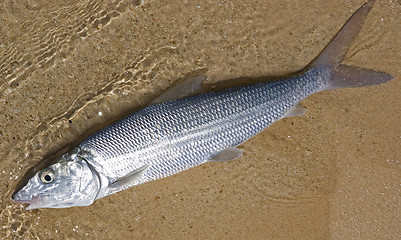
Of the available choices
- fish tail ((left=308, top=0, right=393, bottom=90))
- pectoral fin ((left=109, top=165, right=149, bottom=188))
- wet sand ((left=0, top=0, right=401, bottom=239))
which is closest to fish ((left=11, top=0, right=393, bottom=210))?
pectoral fin ((left=109, top=165, right=149, bottom=188))

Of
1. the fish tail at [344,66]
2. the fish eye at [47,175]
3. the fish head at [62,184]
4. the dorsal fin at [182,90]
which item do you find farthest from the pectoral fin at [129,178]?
the fish tail at [344,66]

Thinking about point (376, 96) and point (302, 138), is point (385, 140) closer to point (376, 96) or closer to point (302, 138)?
point (376, 96)

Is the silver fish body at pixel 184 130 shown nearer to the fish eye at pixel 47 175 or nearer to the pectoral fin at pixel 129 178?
the pectoral fin at pixel 129 178

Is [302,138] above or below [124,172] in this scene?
below

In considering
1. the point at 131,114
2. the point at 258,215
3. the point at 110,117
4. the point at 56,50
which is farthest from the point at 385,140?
the point at 56,50

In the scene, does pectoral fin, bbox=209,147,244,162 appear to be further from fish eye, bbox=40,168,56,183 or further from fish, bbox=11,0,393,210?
fish eye, bbox=40,168,56,183

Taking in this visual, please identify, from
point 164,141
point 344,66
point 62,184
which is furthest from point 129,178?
point 344,66
